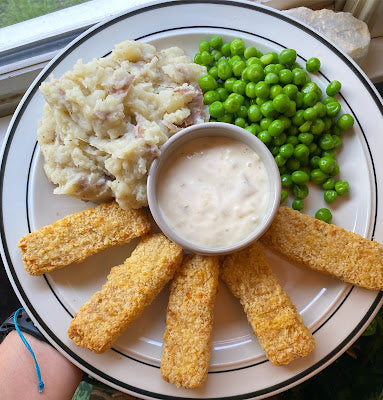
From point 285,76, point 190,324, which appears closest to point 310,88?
point 285,76

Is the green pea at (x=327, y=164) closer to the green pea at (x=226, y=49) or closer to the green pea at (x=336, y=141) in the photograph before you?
the green pea at (x=336, y=141)

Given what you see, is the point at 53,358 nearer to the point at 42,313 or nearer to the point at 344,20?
the point at 42,313

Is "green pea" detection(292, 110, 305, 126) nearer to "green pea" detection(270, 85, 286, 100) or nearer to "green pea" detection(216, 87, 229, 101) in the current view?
"green pea" detection(270, 85, 286, 100)

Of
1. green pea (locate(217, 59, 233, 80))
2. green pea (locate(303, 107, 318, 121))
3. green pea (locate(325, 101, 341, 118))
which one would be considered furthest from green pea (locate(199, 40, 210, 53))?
green pea (locate(325, 101, 341, 118))

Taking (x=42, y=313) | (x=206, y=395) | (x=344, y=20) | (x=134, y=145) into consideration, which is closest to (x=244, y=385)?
(x=206, y=395)

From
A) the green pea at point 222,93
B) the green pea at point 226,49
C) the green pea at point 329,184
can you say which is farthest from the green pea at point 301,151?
the green pea at point 226,49

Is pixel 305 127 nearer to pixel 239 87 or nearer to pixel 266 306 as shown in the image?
pixel 239 87
